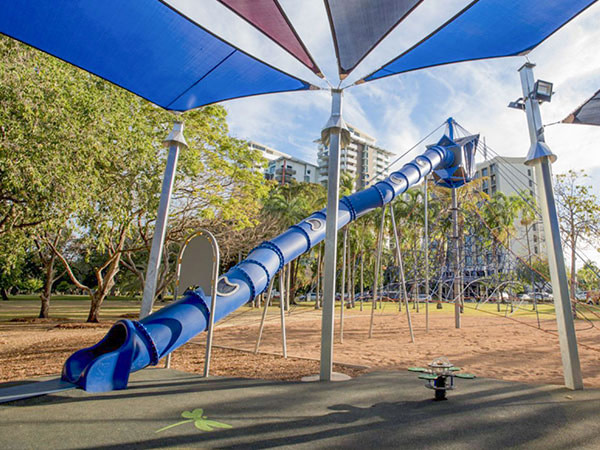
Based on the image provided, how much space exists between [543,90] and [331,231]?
4.35 metres

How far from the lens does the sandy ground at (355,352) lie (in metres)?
7.05

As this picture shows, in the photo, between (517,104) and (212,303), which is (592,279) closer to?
(517,104)

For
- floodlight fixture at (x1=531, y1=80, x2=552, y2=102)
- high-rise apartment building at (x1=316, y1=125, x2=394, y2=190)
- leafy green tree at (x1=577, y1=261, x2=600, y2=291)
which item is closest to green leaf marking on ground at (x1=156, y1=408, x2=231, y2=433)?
floodlight fixture at (x1=531, y1=80, x2=552, y2=102)

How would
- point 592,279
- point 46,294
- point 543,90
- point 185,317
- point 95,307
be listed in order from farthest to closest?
point 592,279, point 46,294, point 95,307, point 543,90, point 185,317

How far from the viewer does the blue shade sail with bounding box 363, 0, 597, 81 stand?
5270mm

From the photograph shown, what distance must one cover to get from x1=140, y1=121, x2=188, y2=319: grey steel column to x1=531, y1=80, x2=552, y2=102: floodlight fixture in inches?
245

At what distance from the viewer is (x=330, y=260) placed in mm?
6113

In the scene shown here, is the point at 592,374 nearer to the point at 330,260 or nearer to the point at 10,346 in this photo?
the point at 330,260

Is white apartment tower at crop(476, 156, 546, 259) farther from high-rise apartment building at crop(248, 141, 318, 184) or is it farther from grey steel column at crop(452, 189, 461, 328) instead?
high-rise apartment building at crop(248, 141, 318, 184)

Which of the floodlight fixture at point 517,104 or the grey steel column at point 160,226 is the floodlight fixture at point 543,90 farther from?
the grey steel column at point 160,226

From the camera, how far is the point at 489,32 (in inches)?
231

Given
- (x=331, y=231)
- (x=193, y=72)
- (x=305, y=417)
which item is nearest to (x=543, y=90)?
(x=331, y=231)

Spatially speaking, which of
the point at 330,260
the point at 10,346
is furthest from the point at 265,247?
the point at 10,346

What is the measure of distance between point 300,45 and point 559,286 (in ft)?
18.1
